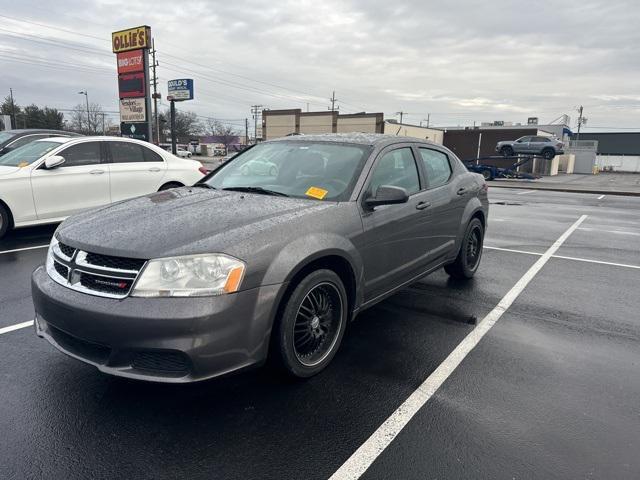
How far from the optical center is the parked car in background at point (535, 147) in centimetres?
3362

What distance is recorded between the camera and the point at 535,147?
3447 centimetres

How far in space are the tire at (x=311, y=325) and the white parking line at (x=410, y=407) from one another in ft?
2.15

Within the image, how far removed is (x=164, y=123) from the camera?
261 feet

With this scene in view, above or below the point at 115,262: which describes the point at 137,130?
above

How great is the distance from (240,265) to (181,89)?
1087 inches

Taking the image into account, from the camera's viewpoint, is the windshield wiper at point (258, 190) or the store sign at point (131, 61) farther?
the store sign at point (131, 61)

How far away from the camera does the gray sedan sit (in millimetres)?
2494

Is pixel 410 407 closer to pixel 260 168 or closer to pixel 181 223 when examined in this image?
pixel 181 223

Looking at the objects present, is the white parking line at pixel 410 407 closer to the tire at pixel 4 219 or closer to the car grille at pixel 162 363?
the car grille at pixel 162 363

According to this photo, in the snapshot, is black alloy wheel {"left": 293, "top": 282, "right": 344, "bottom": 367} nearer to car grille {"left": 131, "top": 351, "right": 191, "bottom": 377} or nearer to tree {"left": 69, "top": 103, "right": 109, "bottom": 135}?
car grille {"left": 131, "top": 351, "right": 191, "bottom": 377}

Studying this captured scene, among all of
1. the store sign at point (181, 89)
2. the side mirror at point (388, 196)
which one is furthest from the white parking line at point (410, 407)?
the store sign at point (181, 89)

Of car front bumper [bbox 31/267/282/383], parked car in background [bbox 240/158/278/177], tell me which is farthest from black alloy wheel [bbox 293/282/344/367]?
parked car in background [bbox 240/158/278/177]

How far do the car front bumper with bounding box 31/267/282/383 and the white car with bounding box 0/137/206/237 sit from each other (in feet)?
17.6

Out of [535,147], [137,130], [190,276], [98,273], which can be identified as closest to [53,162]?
[98,273]
